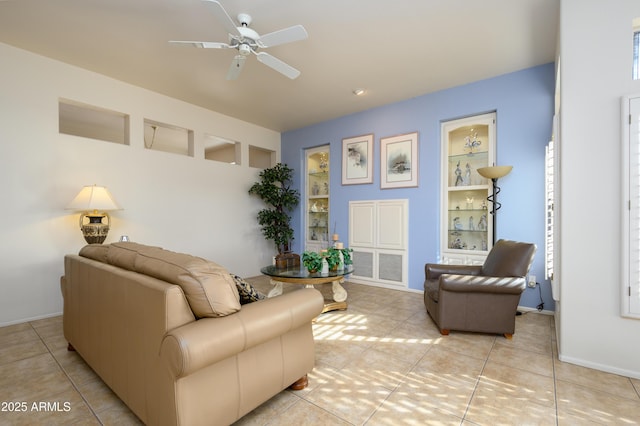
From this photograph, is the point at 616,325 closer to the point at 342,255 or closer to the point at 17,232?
the point at 342,255

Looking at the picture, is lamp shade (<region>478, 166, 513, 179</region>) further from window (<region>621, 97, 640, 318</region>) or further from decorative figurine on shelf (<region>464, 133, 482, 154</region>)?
window (<region>621, 97, 640, 318</region>)

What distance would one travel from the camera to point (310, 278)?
3051 millimetres

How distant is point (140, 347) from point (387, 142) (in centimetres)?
402

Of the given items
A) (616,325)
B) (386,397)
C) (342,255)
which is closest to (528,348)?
(616,325)

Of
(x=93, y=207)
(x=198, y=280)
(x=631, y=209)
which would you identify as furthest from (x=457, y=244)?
(x=93, y=207)

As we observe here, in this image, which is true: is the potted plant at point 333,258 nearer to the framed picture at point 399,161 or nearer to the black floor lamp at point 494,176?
the framed picture at point 399,161

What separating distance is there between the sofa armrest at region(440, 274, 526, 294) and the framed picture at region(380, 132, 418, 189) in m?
1.89

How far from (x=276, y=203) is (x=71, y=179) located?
287 centimetres

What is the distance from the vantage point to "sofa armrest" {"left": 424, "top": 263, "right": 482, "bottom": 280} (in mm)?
3119

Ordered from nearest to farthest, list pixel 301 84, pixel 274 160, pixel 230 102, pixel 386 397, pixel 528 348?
pixel 386 397 < pixel 528 348 < pixel 301 84 < pixel 230 102 < pixel 274 160

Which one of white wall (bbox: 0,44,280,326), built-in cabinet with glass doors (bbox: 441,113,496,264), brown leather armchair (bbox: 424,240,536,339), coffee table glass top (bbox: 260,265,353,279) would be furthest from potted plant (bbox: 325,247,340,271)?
white wall (bbox: 0,44,280,326)

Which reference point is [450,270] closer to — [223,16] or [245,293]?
[245,293]

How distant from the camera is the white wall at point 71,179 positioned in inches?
117

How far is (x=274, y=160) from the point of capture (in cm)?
583
